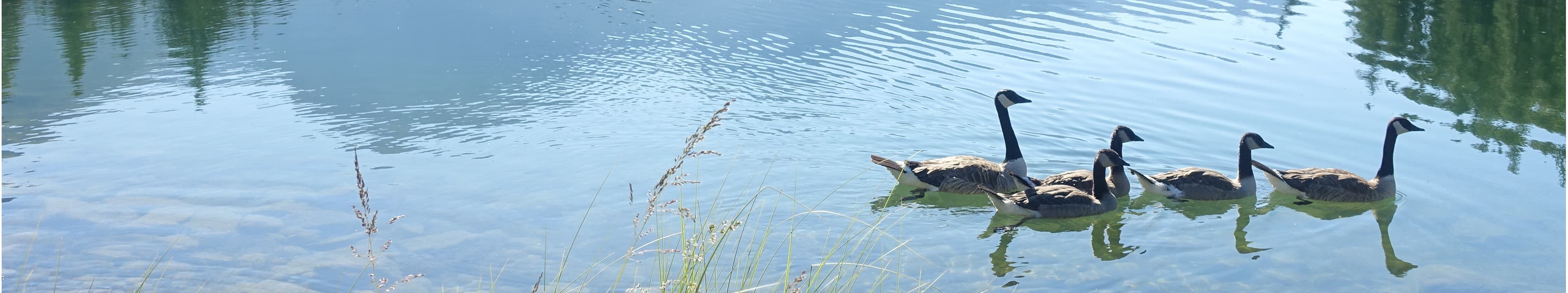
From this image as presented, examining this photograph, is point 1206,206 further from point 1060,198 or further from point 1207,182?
point 1060,198

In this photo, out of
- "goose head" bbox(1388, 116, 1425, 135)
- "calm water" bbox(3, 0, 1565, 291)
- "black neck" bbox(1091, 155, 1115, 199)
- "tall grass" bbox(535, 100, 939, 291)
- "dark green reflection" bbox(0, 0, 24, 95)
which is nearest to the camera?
"tall grass" bbox(535, 100, 939, 291)

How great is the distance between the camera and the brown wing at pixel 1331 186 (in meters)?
9.46

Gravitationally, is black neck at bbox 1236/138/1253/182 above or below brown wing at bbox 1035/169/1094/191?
above

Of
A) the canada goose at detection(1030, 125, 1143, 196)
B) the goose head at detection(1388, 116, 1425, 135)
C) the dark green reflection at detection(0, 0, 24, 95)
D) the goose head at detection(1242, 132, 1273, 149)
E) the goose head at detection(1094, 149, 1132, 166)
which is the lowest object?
the dark green reflection at detection(0, 0, 24, 95)

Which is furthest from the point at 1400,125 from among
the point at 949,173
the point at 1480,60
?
the point at 1480,60

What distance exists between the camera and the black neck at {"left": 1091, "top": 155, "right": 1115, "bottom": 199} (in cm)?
909

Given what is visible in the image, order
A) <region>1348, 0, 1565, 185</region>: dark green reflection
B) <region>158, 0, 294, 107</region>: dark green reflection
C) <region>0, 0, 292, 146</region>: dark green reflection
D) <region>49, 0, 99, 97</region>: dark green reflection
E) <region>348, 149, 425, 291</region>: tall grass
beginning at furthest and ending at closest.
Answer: <region>158, 0, 294, 107</region>: dark green reflection
<region>49, 0, 99, 97</region>: dark green reflection
<region>0, 0, 292, 146</region>: dark green reflection
<region>1348, 0, 1565, 185</region>: dark green reflection
<region>348, 149, 425, 291</region>: tall grass

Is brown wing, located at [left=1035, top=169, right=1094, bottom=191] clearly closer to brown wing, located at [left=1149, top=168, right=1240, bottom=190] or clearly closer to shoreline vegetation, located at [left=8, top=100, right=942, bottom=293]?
brown wing, located at [left=1149, top=168, right=1240, bottom=190]

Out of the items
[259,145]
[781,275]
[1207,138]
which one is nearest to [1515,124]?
[1207,138]

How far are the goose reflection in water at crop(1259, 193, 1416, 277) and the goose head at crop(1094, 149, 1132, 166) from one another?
4.14 feet

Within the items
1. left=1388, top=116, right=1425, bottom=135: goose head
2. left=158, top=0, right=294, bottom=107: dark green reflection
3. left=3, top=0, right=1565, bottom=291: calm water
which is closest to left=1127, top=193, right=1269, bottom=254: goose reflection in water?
left=3, top=0, right=1565, bottom=291: calm water

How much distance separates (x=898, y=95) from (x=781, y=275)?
7596 millimetres

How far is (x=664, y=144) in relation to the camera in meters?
12.0

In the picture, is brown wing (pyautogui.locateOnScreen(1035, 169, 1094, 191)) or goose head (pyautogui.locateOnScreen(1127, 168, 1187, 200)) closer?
goose head (pyautogui.locateOnScreen(1127, 168, 1187, 200))
